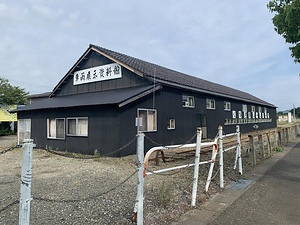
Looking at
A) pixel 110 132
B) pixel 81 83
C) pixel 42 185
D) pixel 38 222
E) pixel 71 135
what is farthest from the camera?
pixel 81 83

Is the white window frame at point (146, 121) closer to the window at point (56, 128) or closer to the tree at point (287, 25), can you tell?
the window at point (56, 128)

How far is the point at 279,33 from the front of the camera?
9141 mm

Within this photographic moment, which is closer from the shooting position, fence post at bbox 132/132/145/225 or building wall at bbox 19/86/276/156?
fence post at bbox 132/132/145/225

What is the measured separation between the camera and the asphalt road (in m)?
4.06

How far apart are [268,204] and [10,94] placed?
28.6m

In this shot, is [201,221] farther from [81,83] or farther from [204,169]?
[81,83]

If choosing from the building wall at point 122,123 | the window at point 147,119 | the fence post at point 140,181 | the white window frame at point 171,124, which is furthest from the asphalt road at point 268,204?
the white window frame at point 171,124

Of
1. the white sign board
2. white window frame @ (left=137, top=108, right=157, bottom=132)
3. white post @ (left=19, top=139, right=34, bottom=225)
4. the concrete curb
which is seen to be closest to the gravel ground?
the concrete curb

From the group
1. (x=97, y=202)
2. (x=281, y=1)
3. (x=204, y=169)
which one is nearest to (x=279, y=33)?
(x=281, y=1)

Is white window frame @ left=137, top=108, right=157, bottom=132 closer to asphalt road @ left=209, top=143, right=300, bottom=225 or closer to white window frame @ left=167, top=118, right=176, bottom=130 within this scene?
white window frame @ left=167, top=118, right=176, bottom=130

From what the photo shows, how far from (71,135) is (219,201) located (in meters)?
10.4

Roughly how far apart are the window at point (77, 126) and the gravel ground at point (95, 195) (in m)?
3.82

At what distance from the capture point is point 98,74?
655 inches

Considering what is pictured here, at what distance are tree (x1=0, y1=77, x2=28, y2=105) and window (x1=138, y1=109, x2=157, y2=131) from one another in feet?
66.9
